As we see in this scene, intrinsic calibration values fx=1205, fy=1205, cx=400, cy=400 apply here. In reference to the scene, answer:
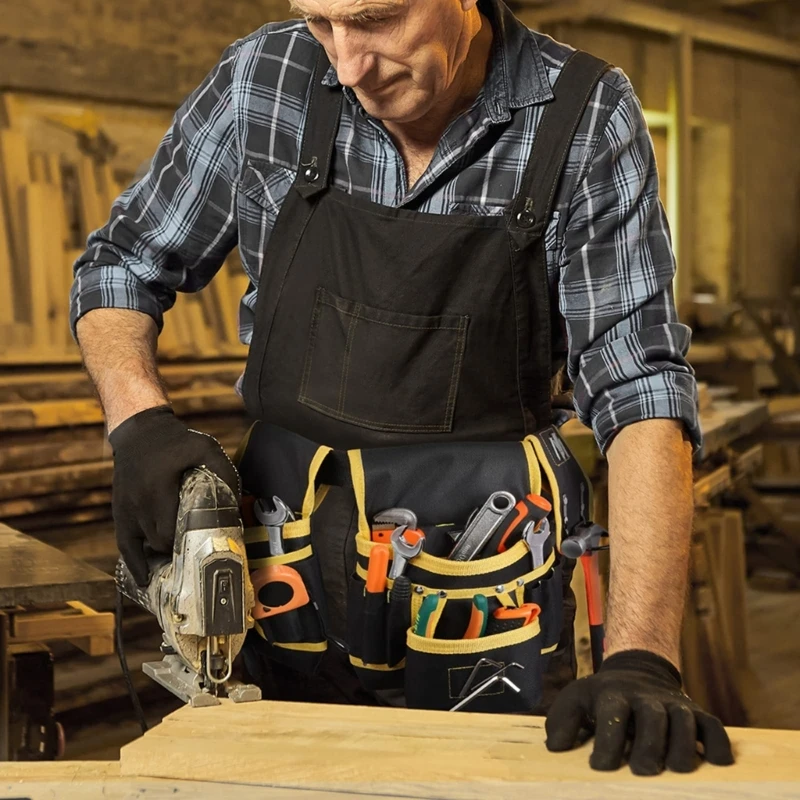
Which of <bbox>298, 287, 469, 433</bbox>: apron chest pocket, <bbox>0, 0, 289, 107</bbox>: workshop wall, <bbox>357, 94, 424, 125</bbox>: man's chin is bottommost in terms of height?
<bbox>298, 287, 469, 433</bbox>: apron chest pocket

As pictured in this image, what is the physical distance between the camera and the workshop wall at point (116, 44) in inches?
200

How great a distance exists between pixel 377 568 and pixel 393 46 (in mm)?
774

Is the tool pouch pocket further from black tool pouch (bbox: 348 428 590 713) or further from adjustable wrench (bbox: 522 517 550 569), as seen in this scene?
adjustable wrench (bbox: 522 517 550 569)

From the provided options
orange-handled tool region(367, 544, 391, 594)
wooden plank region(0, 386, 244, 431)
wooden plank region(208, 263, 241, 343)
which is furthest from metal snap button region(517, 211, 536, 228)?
wooden plank region(208, 263, 241, 343)

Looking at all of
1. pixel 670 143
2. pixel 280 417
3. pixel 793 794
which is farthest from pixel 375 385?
pixel 670 143

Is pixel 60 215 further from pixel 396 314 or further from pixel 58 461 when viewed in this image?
pixel 396 314

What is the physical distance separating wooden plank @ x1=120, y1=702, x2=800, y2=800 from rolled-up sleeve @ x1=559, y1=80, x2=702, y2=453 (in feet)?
1.69

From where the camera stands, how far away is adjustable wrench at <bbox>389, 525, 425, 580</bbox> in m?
1.86

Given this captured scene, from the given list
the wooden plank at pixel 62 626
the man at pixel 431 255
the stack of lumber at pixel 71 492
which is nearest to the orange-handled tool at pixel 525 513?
the man at pixel 431 255

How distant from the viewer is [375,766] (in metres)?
1.41

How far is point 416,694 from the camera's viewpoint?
6.17 feet

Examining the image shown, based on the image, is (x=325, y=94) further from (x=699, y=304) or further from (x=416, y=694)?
(x=699, y=304)

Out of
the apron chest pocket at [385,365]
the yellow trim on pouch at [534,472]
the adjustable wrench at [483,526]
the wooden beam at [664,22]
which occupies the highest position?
the wooden beam at [664,22]

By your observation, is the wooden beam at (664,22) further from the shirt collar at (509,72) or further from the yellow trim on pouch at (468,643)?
the yellow trim on pouch at (468,643)
